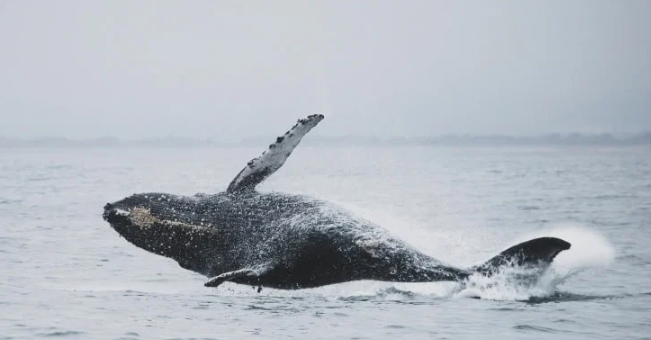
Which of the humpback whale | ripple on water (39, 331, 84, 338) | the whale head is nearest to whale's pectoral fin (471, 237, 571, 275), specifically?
the humpback whale

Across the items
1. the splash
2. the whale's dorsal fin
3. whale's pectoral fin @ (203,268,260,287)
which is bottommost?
whale's pectoral fin @ (203,268,260,287)

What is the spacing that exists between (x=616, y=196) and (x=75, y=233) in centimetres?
2345

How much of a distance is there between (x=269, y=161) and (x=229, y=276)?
2.34 meters

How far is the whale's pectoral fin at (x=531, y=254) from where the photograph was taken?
33.9 feet

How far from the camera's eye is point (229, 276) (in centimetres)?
1095

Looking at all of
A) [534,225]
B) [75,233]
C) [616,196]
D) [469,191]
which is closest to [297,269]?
[75,233]

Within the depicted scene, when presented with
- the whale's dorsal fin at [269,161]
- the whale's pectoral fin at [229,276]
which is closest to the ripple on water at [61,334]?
the whale's pectoral fin at [229,276]

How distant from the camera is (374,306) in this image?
1125 centimetres

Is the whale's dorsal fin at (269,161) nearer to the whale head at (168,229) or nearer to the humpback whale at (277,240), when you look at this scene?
the humpback whale at (277,240)

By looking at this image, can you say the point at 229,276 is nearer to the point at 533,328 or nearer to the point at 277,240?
the point at 277,240

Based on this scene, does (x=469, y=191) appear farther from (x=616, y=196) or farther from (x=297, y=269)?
(x=297, y=269)

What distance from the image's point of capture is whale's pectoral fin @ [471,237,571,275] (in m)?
10.3

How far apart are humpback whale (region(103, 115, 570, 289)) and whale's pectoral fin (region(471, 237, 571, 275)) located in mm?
11

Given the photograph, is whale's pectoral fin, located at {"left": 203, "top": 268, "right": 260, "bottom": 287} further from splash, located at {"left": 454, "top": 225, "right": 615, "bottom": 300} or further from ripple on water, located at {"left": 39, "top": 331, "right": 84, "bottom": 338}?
splash, located at {"left": 454, "top": 225, "right": 615, "bottom": 300}
